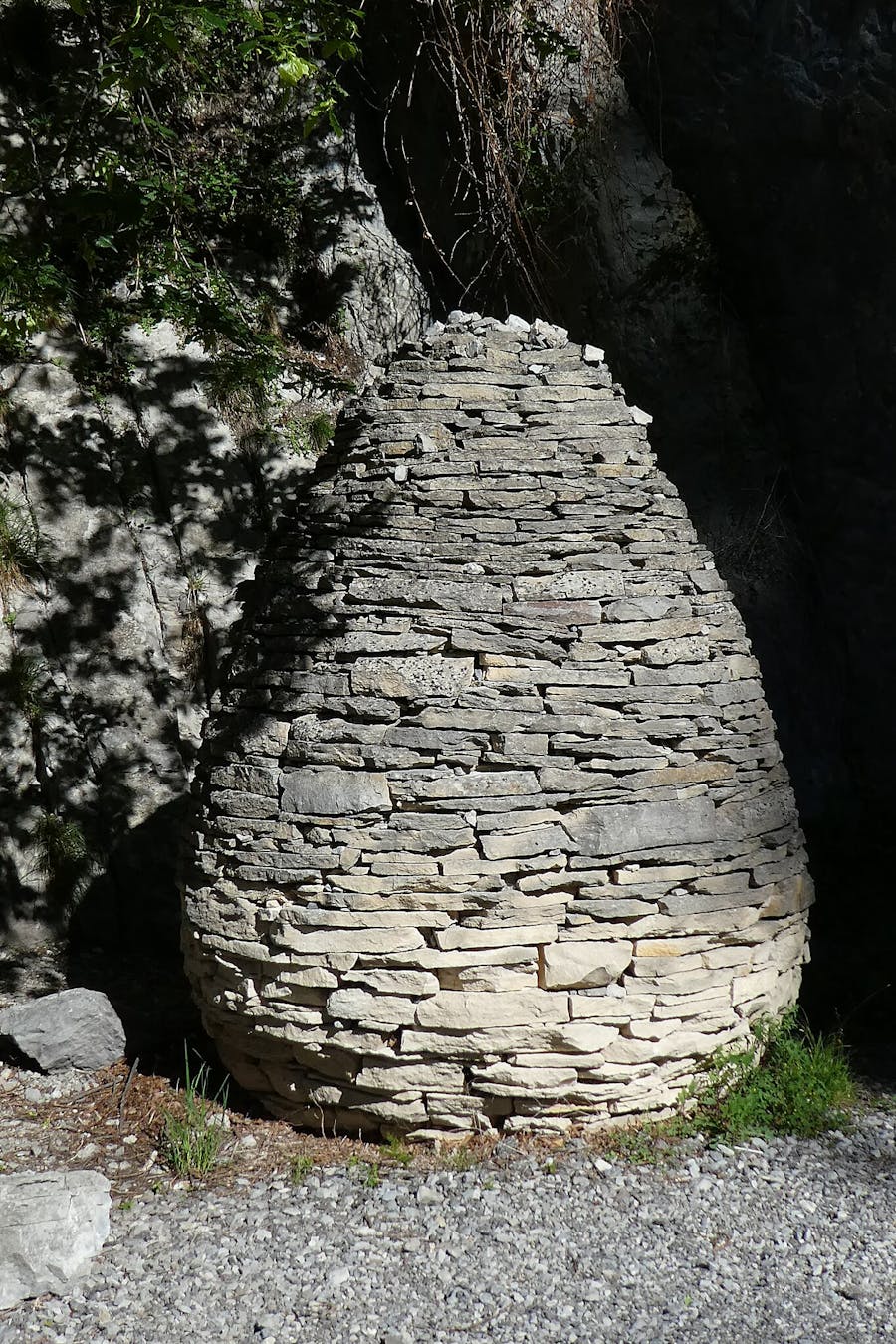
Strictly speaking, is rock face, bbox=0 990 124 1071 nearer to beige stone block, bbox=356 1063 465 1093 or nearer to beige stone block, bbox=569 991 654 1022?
beige stone block, bbox=356 1063 465 1093

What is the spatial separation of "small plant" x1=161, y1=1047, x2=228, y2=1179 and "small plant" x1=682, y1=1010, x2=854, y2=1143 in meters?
1.67

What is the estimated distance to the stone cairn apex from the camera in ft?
12.2

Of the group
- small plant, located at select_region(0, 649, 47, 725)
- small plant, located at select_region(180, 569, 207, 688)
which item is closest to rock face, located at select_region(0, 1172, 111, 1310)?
small plant, located at select_region(0, 649, 47, 725)

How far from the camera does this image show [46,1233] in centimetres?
325

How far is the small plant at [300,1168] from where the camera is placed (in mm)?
3729

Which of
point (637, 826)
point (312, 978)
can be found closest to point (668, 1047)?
point (637, 826)

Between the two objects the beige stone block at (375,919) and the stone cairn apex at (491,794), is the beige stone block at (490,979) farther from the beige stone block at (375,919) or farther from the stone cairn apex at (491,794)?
the beige stone block at (375,919)

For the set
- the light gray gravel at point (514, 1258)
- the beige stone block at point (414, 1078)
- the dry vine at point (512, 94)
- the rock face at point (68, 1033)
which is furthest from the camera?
the dry vine at point (512, 94)

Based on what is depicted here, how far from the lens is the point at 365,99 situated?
7402mm

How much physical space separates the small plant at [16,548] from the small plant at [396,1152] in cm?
405

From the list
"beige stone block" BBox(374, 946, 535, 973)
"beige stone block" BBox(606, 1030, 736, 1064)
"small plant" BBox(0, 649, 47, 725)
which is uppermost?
"small plant" BBox(0, 649, 47, 725)

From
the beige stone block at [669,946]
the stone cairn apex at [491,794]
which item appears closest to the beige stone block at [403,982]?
the stone cairn apex at [491,794]

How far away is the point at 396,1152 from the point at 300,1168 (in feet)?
1.08

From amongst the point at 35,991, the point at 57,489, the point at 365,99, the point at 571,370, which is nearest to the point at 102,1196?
the point at 35,991
